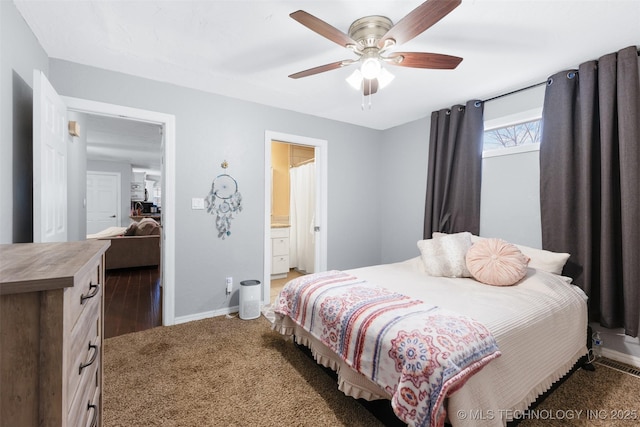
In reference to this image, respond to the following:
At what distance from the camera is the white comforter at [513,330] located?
1.26 meters

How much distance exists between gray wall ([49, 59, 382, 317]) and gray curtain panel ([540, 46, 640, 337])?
238 cm

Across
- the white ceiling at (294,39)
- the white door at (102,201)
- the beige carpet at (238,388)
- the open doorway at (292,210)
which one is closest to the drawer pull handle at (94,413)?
the beige carpet at (238,388)

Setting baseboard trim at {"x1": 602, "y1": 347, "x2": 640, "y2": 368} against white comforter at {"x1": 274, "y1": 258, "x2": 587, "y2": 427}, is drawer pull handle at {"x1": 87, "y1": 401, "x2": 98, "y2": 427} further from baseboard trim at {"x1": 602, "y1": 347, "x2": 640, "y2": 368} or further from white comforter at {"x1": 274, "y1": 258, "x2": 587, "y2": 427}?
baseboard trim at {"x1": 602, "y1": 347, "x2": 640, "y2": 368}

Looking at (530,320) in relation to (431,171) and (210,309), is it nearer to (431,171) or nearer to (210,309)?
(431,171)

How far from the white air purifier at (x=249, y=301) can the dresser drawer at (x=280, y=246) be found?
153 centimetres

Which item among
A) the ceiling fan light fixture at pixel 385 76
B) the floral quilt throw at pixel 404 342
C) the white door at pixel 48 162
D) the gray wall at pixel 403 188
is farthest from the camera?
the gray wall at pixel 403 188

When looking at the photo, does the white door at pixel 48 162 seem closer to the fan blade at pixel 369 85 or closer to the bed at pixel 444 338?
the bed at pixel 444 338

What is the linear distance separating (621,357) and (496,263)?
1247 millimetres

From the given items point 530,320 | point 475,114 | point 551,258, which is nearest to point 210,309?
point 530,320

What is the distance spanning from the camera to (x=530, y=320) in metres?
1.61

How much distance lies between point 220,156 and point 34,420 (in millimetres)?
2623

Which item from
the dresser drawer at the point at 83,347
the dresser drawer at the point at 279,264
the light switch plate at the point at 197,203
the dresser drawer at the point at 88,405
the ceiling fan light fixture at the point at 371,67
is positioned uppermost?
the ceiling fan light fixture at the point at 371,67

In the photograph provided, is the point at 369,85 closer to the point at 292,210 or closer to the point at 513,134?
the point at 513,134

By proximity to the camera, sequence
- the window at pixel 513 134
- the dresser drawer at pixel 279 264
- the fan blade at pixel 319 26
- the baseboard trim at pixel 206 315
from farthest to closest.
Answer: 1. the dresser drawer at pixel 279 264
2. the baseboard trim at pixel 206 315
3. the window at pixel 513 134
4. the fan blade at pixel 319 26
